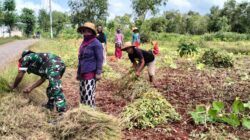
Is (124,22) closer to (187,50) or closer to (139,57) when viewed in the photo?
(187,50)

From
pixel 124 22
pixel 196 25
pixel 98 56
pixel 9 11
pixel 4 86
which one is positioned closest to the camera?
pixel 4 86

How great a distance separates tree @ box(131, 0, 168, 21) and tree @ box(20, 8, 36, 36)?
3143 centimetres

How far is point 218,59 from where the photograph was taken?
1250 cm

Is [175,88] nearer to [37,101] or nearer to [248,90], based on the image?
[248,90]

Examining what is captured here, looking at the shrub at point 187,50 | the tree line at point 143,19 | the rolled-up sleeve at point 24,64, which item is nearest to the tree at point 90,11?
the tree line at point 143,19

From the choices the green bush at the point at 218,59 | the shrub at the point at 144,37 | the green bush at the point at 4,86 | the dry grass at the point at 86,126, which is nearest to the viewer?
the dry grass at the point at 86,126

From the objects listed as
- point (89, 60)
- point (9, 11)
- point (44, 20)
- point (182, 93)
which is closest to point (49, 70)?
point (89, 60)

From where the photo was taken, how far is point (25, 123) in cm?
447

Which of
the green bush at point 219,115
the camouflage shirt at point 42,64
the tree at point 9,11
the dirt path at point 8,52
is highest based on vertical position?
the tree at point 9,11

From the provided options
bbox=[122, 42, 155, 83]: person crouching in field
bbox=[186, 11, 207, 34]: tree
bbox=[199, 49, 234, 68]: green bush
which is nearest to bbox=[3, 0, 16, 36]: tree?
bbox=[186, 11, 207, 34]: tree

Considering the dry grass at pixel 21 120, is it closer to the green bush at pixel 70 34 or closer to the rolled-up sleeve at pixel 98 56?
the rolled-up sleeve at pixel 98 56

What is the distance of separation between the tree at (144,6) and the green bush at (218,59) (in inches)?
725

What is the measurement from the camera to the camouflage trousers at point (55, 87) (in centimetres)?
524

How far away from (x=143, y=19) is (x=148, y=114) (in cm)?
2623
